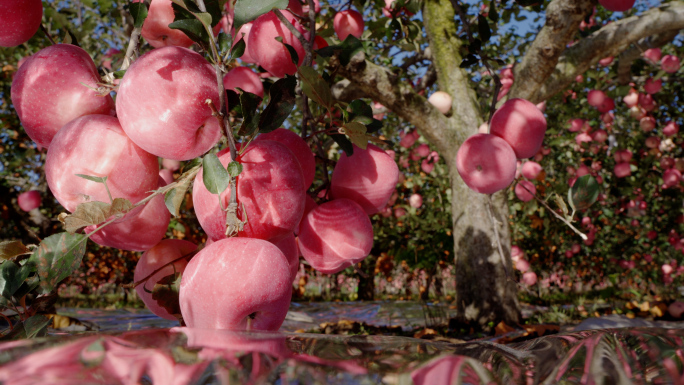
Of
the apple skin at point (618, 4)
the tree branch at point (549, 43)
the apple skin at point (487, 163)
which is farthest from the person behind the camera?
the tree branch at point (549, 43)

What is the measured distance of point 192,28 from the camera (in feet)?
1.43

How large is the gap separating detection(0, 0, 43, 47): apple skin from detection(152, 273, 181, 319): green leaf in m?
0.41

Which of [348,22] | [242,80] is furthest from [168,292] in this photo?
[348,22]

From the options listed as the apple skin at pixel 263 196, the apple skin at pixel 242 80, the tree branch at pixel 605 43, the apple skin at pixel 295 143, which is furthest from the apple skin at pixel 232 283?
the tree branch at pixel 605 43

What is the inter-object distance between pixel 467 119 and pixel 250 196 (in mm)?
2277

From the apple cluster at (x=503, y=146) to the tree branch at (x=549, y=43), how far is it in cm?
107

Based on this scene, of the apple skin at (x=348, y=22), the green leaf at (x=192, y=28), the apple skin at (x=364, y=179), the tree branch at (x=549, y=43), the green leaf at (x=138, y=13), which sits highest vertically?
the tree branch at (x=549, y=43)

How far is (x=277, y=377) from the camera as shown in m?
0.25

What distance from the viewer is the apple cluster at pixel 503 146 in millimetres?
1097

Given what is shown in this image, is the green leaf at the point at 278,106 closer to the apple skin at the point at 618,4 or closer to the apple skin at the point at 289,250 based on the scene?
the apple skin at the point at 289,250

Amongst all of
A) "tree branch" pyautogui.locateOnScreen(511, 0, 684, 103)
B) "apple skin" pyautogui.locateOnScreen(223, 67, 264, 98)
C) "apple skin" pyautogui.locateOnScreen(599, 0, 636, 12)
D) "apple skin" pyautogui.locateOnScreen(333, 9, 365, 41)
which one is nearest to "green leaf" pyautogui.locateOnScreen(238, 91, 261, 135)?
"apple skin" pyautogui.locateOnScreen(223, 67, 264, 98)

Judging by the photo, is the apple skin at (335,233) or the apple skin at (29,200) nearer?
the apple skin at (335,233)

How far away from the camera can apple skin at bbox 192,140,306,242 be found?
0.48 meters

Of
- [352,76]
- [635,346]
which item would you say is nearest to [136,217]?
[635,346]
